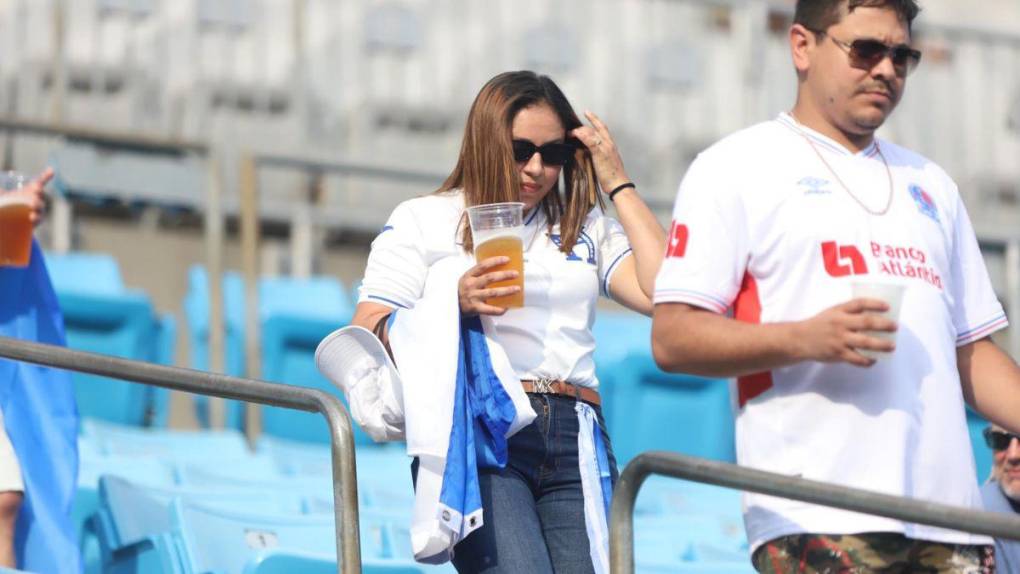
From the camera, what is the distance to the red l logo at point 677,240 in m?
3.02

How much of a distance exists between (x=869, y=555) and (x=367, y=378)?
1098mm

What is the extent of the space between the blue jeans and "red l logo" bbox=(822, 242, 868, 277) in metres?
0.77

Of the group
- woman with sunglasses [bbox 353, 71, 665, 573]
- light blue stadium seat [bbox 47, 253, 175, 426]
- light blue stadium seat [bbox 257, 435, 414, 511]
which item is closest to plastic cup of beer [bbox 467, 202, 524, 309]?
woman with sunglasses [bbox 353, 71, 665, 573]

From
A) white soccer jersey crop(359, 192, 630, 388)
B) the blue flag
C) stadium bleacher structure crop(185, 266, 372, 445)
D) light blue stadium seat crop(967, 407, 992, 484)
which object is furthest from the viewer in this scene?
stadium bleacher structure crop(185, 266, 372, 445)

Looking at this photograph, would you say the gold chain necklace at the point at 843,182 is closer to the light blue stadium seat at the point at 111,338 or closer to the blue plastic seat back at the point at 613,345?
the blue plastic seat back at the point at 613,345

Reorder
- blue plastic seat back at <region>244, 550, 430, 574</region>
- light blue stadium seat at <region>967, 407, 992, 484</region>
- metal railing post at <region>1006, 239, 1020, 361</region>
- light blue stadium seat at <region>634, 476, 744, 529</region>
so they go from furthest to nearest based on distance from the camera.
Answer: metal railing post at <region>1006, 239, 1020, 361</region>
light blue stadium seat at <region>967, 407, 992, 484</region>
light blue stadium seat at <region>634, 476, 744, 529</region>
blue plastic seat back at <region>244, 550, 430, 574</region>

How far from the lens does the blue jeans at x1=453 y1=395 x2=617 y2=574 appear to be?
3.35 metres

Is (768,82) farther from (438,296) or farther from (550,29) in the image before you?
(438,296)

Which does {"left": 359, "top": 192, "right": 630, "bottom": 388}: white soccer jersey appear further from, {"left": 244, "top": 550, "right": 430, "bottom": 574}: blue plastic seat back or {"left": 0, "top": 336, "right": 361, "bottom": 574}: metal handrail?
{"left": 244, "top": 550, "right": 430, "bottom": 574}: blue plastic seat back

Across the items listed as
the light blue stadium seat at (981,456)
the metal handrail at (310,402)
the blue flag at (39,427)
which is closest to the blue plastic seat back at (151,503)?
the blue flag at (39,427)

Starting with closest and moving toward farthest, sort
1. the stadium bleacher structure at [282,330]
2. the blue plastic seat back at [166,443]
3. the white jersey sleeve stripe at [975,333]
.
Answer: the white jersey sleeve stripe at [975,333], the blue plastic seat back at [166,443], the stadium bleacher structure at [282,330]

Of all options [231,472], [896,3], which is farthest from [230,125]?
[896,3]

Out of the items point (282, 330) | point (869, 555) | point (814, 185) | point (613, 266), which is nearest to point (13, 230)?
point (613, 266)

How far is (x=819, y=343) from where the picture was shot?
275 centimetres
